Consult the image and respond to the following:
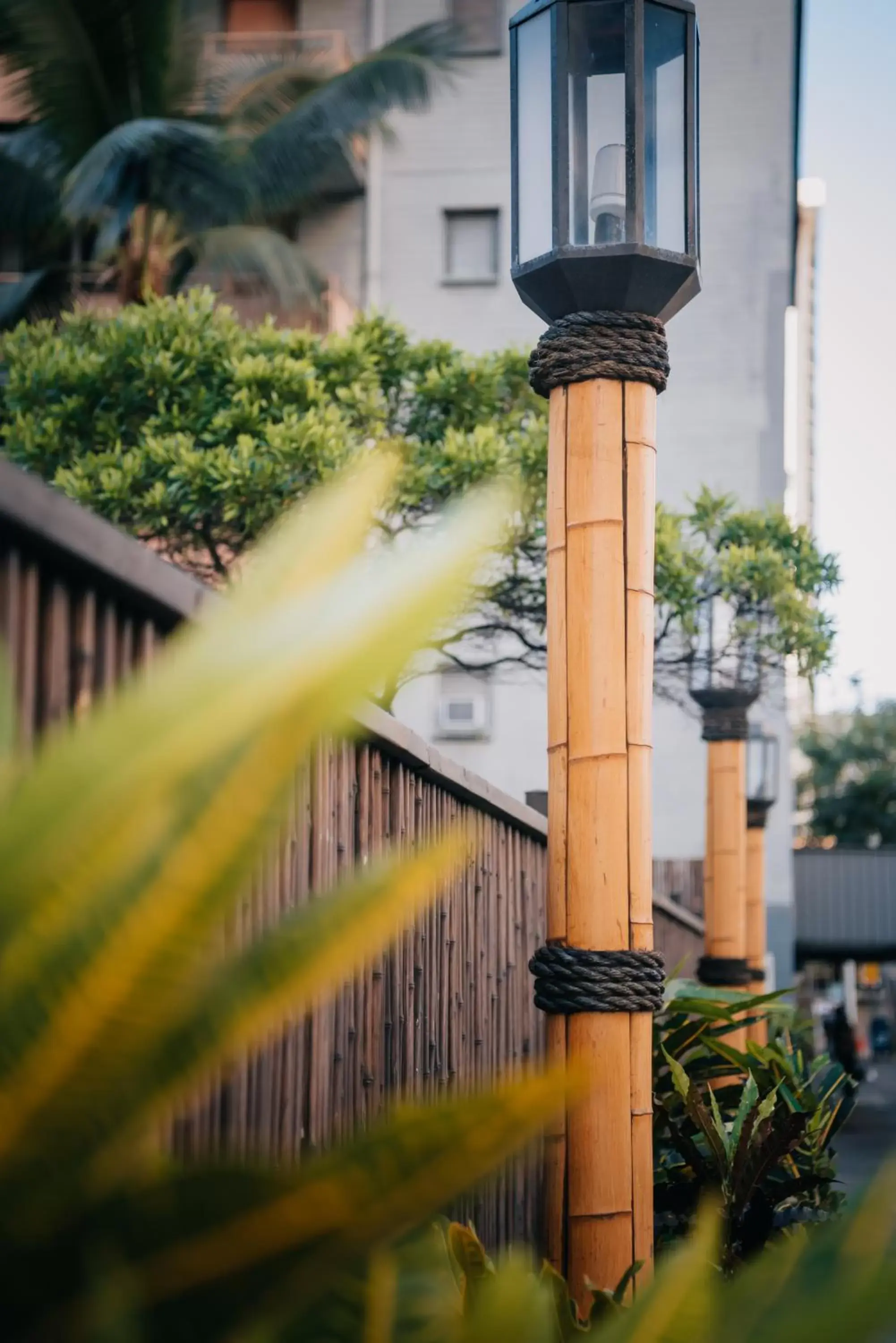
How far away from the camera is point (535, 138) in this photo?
3715 millimetres

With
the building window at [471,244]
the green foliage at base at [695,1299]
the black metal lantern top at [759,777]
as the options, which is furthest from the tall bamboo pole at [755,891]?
the building window at [471,244]

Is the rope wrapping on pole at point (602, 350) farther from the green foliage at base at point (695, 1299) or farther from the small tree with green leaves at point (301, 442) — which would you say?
the small tree with green leaves at point (301, 442)

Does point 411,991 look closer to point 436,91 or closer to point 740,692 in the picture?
point 740,692

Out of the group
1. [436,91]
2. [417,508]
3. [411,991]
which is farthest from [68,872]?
[436,91]

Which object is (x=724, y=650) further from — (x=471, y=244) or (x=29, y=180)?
(x=471, y=244)

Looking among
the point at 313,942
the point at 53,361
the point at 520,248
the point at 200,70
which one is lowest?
the point at 313,942

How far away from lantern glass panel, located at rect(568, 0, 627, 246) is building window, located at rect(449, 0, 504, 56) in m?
19.5

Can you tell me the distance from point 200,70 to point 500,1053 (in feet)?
45.0

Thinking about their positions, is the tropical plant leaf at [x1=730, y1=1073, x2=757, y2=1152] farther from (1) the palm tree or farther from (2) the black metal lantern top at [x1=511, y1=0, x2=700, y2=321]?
(1) the palm tree

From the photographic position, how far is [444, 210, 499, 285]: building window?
22.4 metres

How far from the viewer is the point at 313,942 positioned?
1018 mm

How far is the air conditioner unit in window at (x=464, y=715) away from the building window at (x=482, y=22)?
8.88m

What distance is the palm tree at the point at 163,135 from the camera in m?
14.4

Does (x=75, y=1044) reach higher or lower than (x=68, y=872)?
lower
